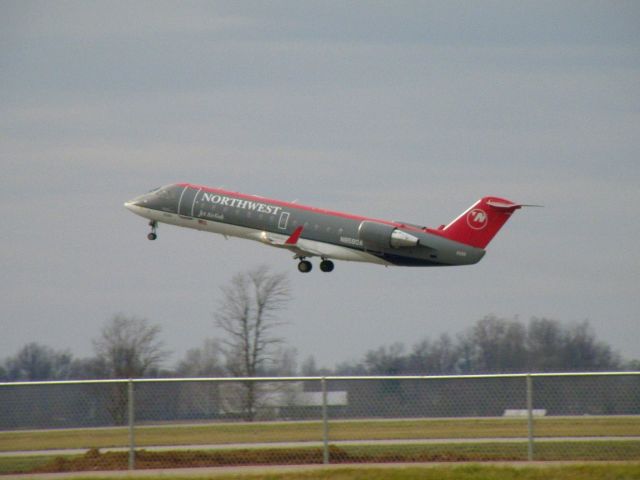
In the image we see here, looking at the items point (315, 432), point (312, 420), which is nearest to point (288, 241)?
point (315, 432)

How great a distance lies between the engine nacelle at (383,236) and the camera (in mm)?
61844

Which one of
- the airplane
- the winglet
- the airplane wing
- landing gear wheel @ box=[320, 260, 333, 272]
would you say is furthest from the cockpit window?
landing gear wheel @ box=[320, 260, 333, 272]

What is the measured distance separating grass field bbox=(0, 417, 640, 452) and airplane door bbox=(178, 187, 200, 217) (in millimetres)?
39706

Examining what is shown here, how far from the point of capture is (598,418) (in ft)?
90.1

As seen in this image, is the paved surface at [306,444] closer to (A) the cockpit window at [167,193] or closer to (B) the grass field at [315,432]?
(B) the grass field at [315,432]

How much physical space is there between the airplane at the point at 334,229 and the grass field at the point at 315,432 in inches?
1351

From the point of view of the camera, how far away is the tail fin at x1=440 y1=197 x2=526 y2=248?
6384cm

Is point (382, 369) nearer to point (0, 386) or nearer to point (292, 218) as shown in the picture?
point (292, 218)

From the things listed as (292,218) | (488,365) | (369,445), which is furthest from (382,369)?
(369,445)

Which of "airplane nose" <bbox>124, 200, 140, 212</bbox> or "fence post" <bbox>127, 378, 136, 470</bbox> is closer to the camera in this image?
"fence post" <bbox>127, 378, 136, 470</bbox>

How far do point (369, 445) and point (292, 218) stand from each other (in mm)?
37044

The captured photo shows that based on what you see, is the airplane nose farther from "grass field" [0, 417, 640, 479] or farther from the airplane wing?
"grass field" [0, 417, 640, 479]

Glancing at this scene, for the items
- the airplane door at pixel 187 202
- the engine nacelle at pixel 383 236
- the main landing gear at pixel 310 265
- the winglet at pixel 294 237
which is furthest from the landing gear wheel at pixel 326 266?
the airplane door at pixel 187 202

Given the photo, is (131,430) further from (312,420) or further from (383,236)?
(383,236)
